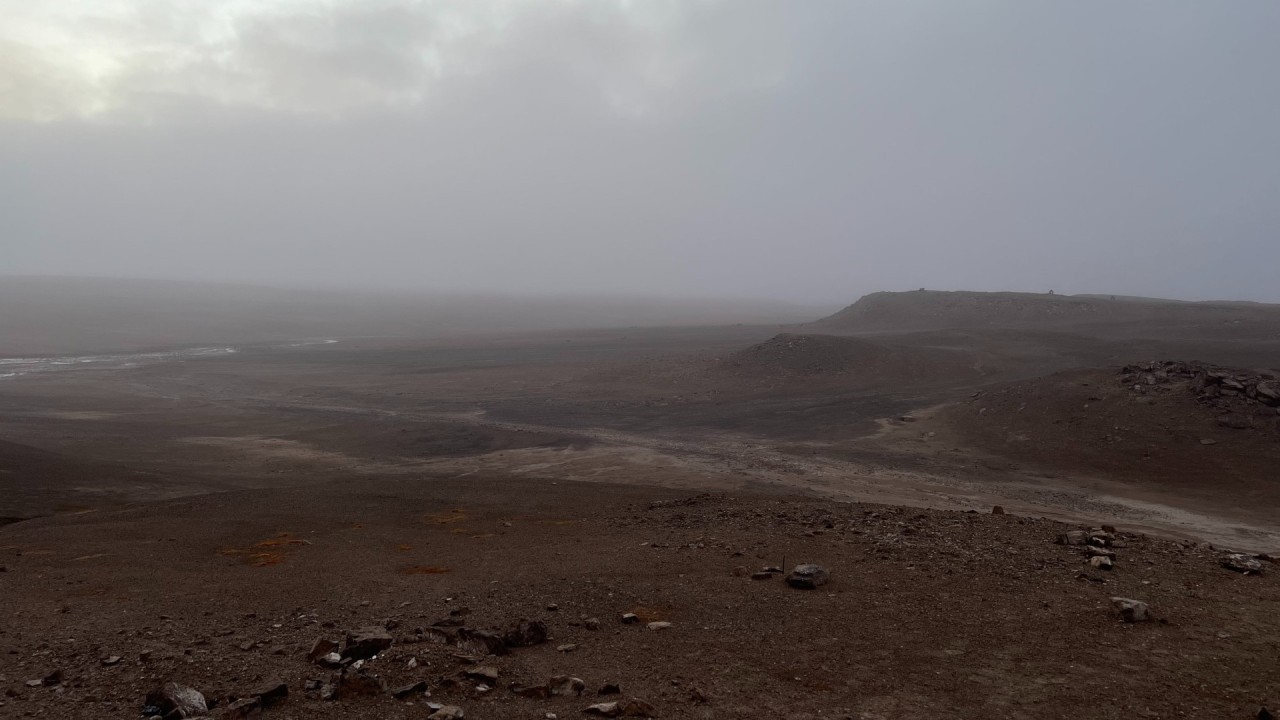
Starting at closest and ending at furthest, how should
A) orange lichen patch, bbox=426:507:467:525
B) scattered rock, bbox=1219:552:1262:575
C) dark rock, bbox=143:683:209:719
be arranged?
dark rock, bbox=143:683:209:719, scattered rock, bbox=1219:552:1262:575, orange lichen patch, bbox=426:507:467:525

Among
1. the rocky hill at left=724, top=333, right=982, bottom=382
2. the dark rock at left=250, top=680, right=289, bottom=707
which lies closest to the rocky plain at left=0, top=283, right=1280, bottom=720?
the dark rock at left=250, top=680, right=289, bottom=707

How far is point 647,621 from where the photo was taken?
29.6ft

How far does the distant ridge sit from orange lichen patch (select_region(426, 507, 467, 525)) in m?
60.4

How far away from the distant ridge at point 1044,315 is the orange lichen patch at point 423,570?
63533 mm

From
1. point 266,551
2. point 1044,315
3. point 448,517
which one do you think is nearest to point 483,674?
point 266,551

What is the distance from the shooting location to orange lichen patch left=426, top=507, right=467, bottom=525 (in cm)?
1608

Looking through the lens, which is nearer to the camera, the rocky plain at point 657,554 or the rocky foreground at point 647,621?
the rocky foreground at point 647,621

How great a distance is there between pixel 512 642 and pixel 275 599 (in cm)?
404

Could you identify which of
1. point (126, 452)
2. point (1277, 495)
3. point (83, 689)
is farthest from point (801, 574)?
point (126, 452)

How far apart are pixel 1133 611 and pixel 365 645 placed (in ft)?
28.8

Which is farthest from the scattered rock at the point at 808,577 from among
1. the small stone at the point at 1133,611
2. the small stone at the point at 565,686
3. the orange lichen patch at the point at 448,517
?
the orange lichen patch at the point at 448,517

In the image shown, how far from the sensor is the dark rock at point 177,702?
6.48 metres

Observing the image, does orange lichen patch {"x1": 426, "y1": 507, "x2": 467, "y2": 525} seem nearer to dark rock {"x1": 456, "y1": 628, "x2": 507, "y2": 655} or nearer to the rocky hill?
dark rock {"x1": 456, "y1": 628, "x2": 507, "y2": 655}

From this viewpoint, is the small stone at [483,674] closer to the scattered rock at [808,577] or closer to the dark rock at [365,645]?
the dark rock at [365,645]
